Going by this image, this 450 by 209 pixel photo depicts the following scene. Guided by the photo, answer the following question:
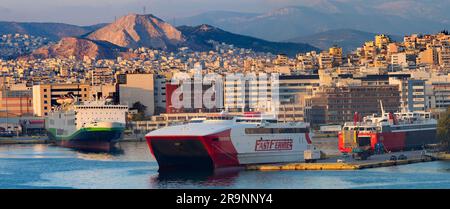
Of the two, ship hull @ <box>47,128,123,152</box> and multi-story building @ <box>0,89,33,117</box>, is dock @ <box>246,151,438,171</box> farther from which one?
multi-story building @ <box>0,89,33,117</box>

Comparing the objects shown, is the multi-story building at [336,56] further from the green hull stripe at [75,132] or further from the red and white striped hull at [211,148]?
the red and white striped hull at [211,148]

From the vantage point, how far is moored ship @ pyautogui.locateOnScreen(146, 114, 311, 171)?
22125 millimetres

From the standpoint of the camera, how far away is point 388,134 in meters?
29.4

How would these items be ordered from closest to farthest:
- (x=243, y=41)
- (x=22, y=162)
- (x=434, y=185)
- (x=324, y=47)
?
(x=434, y=185)
(x=22, y=162)
(x=324, y=47)
(x=243, y=41)

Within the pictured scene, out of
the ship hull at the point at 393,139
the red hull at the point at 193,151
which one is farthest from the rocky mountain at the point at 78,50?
the red hull at the point at 193,151

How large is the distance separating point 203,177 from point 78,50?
92.2m

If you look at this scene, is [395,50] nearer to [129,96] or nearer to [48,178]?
[129,96]

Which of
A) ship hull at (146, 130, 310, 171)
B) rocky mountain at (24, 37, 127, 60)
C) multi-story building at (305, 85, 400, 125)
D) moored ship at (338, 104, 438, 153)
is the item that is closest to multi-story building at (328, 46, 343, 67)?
multi-story building at (305, 85, 400, 125)

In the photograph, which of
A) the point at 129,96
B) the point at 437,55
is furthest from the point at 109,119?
the point at 437,55

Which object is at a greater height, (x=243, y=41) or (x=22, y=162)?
(x=243, y=41)

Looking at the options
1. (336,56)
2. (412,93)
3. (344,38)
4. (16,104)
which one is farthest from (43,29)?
(412,93)

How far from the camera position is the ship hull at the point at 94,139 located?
3884 centimetres
